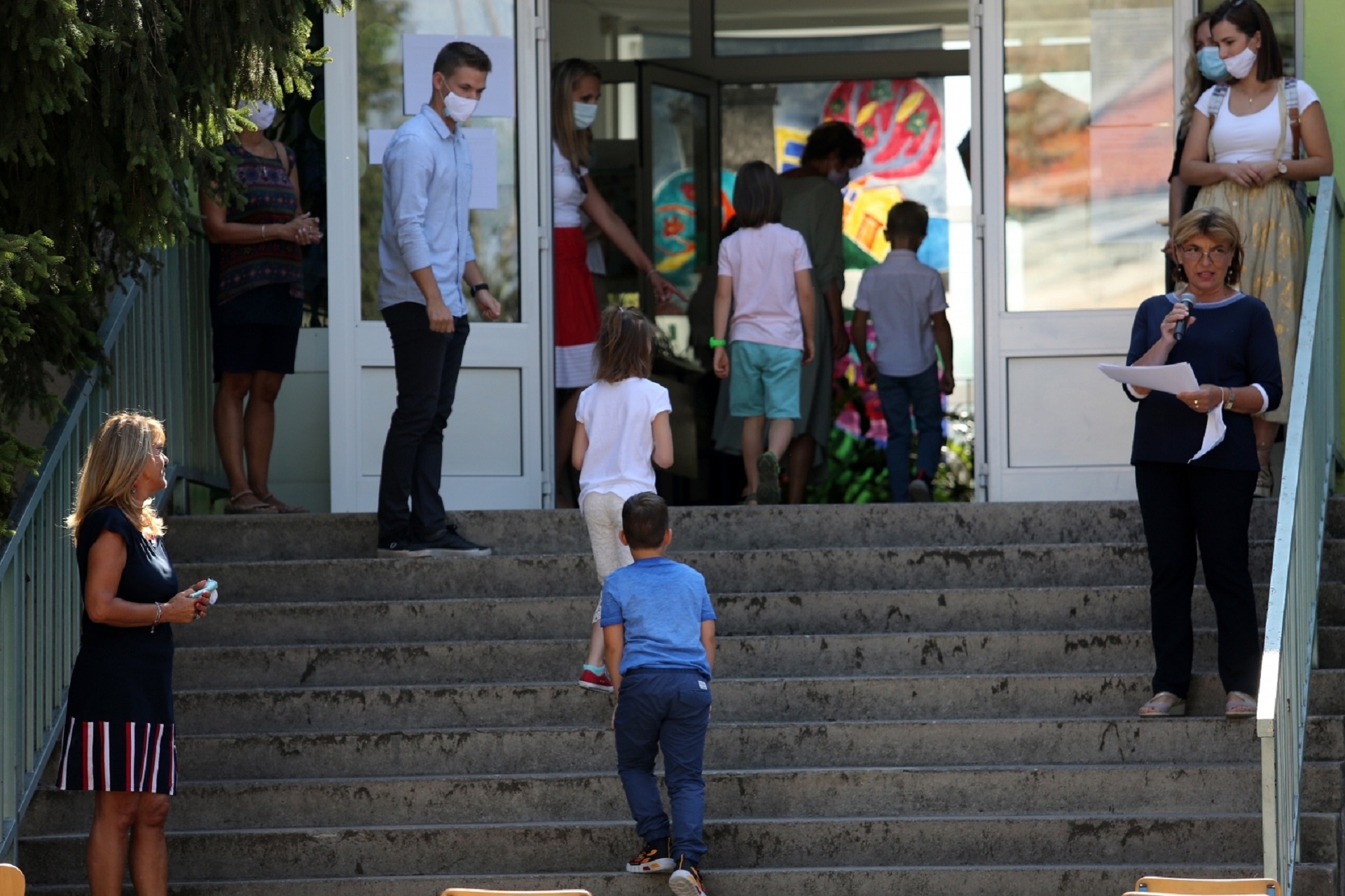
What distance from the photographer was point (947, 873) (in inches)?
211

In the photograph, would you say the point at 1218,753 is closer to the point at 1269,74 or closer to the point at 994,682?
the point at 994,682

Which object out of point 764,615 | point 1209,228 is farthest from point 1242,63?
point 764,615

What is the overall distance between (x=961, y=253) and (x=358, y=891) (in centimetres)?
819

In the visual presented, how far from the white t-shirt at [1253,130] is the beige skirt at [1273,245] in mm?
114

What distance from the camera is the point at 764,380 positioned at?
790cm

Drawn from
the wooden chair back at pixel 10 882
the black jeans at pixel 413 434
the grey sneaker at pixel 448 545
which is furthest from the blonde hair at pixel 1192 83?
the wooden chair back at pixel 10 882

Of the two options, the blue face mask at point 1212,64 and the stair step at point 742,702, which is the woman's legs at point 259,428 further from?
the blue face mask at point 1212,64

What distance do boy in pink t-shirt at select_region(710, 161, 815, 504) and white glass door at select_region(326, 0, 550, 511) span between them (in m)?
0.81

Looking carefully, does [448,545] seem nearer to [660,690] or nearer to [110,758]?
[660,690]

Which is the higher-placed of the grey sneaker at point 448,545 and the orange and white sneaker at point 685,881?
the grey sneaker at point 448,545

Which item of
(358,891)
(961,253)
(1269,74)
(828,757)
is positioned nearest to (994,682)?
(828,757)

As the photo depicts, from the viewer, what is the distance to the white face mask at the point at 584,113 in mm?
8039

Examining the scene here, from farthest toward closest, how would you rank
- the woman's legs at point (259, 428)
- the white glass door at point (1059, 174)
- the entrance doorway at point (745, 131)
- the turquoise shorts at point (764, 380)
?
the entrance doorway at point (745, 131)
the turquoise shorts at point (764, 380)
the white glass door at point (1059, 174)
the woman's legs at point (259, 428)

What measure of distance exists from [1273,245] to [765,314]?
2080 millimetres
